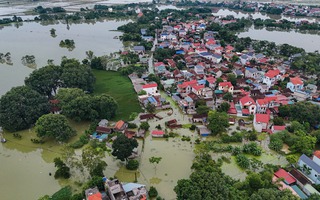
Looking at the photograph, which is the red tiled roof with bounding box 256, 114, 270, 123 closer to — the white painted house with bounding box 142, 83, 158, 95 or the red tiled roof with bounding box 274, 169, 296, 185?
the red tiled roof with bounding box 274, 169, 296, 185

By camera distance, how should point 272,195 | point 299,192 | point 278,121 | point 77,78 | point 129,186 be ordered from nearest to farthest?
1. point 272,195
2. point 299,192
3. point 129,186
4. point 278,121
5. point 77,78

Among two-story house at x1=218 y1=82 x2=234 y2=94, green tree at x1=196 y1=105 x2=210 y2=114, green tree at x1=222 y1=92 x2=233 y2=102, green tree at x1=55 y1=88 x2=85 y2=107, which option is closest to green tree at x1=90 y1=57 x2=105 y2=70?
green tree at x1=55 y1=88 x2=85 y2=107

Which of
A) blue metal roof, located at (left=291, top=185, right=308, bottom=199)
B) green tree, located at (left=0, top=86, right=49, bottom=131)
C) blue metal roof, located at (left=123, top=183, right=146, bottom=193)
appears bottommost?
blue metal roof, located at (left=291, top=185, right=308, bottom=199)

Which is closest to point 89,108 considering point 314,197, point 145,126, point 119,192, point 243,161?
point 145,126

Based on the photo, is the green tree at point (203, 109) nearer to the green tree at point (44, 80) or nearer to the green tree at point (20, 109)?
the green tree at point (20, 109)

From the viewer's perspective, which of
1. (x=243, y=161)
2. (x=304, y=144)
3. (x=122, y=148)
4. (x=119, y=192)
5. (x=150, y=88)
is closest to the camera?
(x=119, y=192)

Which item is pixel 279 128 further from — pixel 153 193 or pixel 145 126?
pixel 153 193
